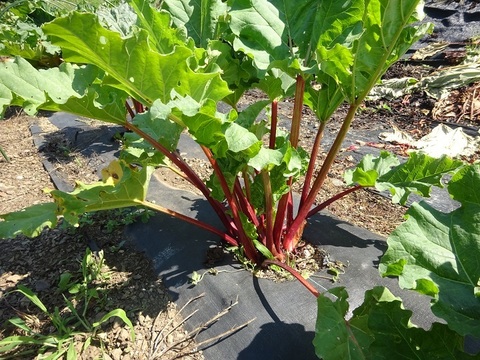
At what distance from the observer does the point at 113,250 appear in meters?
2.08

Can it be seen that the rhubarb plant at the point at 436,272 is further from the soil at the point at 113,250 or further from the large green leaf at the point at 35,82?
the large green leaf at the point at 35,82

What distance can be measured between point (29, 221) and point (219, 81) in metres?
0.85

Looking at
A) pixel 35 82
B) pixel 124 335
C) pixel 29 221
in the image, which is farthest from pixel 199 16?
pixel 124 335

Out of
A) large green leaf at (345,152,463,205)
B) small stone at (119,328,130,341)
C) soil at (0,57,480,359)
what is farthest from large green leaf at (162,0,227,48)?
small stone at (119,328,130,341)

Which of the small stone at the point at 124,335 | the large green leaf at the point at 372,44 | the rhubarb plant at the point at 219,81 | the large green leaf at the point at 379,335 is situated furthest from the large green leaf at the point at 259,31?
the small stone at the point at 124,335

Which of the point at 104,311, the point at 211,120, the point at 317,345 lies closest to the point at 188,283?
the point at 104,311

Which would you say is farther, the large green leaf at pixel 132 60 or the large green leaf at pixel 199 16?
the large green leaf at pixel 199 16

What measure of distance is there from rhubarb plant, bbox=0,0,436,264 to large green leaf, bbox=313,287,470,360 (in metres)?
0.44

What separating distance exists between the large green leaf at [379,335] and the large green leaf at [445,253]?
11 cm

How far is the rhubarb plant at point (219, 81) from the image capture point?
1111 millimetres

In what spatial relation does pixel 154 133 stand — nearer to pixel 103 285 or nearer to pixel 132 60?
pixel 132 60

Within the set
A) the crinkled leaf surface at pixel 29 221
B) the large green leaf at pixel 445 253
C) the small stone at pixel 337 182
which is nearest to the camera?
the large green leaf at pixel 445 253

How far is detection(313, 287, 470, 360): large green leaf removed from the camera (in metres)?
1.03

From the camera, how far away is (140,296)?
1.76m
